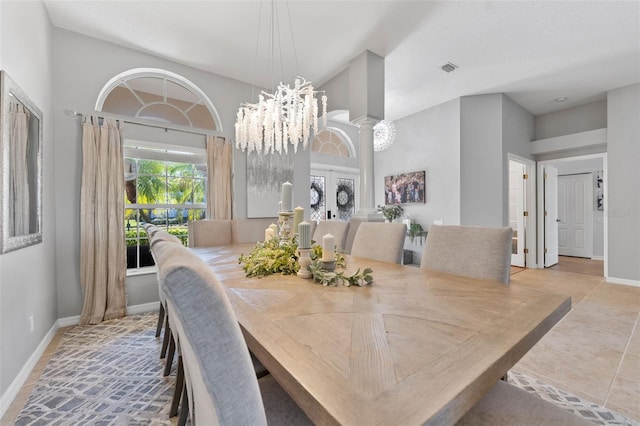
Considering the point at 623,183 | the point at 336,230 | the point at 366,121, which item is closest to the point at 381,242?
the point at 336,230

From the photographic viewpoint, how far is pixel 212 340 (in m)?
0.49

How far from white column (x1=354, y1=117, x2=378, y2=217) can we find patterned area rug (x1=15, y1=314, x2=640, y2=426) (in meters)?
1.98

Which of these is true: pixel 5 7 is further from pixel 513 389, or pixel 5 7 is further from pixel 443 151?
pixel 443 151

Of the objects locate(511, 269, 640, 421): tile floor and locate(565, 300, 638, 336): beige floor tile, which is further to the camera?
locate(565, 300, 638, 336): beige floor tile

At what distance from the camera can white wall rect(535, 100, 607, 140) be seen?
14.8ft

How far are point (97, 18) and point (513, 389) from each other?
157 inches

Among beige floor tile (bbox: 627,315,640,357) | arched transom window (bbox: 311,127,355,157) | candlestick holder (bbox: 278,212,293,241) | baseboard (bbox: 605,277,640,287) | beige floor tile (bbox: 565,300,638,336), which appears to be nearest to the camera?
candlestick holder (bbox: 278,212,293,241)

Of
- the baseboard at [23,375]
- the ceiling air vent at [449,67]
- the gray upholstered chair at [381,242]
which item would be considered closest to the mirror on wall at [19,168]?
the baseboard at [23,375]

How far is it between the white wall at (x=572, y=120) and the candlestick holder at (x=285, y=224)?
5.67 metres

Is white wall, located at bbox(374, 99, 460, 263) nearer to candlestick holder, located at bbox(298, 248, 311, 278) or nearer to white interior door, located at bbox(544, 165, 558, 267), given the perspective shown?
white interior door, located at bbox(544, 165, 558, 267)

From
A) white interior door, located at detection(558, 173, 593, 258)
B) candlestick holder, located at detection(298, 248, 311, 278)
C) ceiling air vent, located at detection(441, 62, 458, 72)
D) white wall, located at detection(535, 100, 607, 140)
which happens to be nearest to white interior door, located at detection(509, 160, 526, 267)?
white wall, located at detection(535, 100, 607, 140)

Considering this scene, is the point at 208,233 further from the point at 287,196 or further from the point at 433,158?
the point at 433,158

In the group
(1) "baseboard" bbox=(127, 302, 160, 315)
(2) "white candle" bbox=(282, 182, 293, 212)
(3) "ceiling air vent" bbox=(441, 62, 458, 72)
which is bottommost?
(1) "baseboard" bbox=(127, 302, 160, 315)

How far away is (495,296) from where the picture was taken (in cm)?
111
